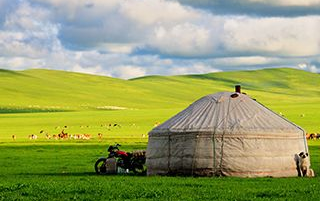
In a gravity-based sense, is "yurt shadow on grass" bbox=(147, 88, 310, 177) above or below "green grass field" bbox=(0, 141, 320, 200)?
above

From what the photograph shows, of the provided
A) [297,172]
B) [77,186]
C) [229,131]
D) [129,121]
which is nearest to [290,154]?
[297,172]

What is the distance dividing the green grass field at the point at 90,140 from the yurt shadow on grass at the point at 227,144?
1.20 metres

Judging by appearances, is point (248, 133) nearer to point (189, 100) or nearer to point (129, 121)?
point (129, 121)

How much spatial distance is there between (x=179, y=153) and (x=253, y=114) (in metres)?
2.45

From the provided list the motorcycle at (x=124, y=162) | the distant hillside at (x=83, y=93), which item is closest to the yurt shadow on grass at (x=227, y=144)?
the motorcycle at (x=124, y=162)

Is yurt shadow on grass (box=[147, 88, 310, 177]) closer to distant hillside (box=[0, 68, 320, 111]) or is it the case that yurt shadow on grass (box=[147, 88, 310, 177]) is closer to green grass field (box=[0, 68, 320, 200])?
green grass field (box=[0, 68, 320, 200])

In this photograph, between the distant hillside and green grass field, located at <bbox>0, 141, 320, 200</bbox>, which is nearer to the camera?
green grass field, located at <bbox>0, 141, 320, 200</bbox>

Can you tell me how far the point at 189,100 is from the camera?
17300cm

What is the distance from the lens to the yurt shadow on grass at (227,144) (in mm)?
20594

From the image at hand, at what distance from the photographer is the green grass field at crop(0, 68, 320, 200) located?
15.6 metres

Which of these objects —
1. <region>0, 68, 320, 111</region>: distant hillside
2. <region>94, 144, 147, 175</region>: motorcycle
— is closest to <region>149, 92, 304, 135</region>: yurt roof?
<region>94, 144, 147, 175</region>: motorcycle

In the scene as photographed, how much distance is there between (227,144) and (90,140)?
33953mm

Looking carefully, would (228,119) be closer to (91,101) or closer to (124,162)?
(124,162)

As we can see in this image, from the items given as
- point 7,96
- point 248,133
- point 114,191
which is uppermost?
point 7,96
